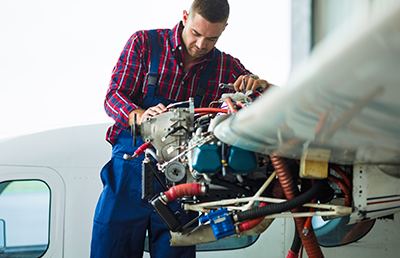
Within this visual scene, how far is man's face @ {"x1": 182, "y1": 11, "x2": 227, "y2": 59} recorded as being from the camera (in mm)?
1508

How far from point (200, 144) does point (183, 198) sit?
0.71ft

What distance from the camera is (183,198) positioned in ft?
3.46

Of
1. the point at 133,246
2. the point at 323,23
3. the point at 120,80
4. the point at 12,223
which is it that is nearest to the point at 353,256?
the point at 133,246

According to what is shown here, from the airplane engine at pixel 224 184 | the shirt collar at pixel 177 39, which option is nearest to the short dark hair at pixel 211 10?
the shirt collar at pixel 177 39

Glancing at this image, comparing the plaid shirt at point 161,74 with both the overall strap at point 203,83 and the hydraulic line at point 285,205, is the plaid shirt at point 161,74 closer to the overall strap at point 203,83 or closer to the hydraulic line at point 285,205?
the overall strap at point 203,83

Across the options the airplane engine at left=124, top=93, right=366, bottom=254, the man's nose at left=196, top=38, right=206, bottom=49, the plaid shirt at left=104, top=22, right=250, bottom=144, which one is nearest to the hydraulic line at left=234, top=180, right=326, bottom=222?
the airplane engine at left=124, top=93, right=366, bottom=254

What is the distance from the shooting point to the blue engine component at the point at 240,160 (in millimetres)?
894

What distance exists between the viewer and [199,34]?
1.53m

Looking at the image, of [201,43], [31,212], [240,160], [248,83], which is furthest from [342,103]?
[31,212]

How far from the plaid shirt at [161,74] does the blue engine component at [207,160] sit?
0.62 meters

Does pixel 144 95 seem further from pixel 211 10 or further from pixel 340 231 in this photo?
pixel 340 231

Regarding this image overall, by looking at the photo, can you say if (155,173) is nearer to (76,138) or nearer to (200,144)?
(200,144)

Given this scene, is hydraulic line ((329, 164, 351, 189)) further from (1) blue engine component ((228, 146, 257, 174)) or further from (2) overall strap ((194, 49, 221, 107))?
(2) overall strap ((194, 49, 221, 107))

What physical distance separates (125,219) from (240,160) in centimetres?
73
